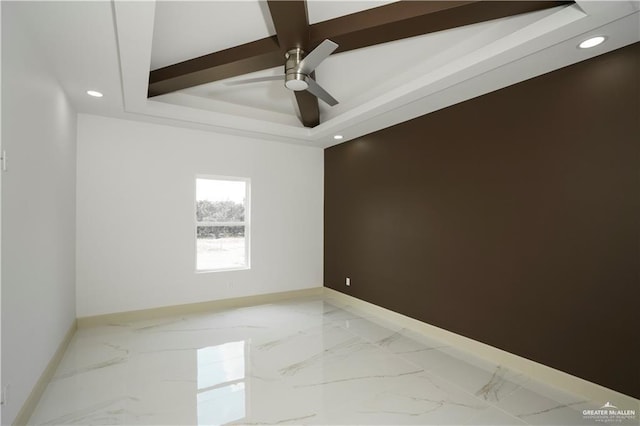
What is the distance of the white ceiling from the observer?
197 cm

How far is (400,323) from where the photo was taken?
394 centimetres

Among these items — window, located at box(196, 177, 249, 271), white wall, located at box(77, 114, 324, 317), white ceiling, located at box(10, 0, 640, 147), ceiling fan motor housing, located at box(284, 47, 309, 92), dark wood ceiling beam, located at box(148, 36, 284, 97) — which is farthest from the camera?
window, located at box(196, 177, 249, 271)

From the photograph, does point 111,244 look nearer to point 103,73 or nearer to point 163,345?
point 163,345

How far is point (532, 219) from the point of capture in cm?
271

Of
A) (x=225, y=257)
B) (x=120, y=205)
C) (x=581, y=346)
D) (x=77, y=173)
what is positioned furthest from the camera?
(x=225, y=257)

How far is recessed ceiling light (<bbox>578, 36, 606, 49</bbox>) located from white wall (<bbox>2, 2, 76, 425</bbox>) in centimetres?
372

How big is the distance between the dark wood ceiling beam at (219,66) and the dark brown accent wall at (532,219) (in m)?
2.04

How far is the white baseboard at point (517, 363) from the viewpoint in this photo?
2.26 meters

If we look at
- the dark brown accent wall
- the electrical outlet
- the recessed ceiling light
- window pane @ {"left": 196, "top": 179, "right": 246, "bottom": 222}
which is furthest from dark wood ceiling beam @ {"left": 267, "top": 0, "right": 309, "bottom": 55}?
the electrical outlet

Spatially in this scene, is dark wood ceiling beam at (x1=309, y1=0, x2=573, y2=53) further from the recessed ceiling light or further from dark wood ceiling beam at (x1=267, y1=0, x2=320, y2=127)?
the recessed ceiling light

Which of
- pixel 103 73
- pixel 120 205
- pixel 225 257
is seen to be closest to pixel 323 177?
pixel 225 257

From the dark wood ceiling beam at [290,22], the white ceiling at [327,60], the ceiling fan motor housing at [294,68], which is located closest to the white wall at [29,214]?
the white ceiling at [327,60]

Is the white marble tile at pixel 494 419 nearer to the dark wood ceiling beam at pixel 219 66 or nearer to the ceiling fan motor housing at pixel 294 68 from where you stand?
the ceiling fan motor housing at pixel 294 68

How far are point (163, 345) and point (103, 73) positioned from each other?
2720mm
